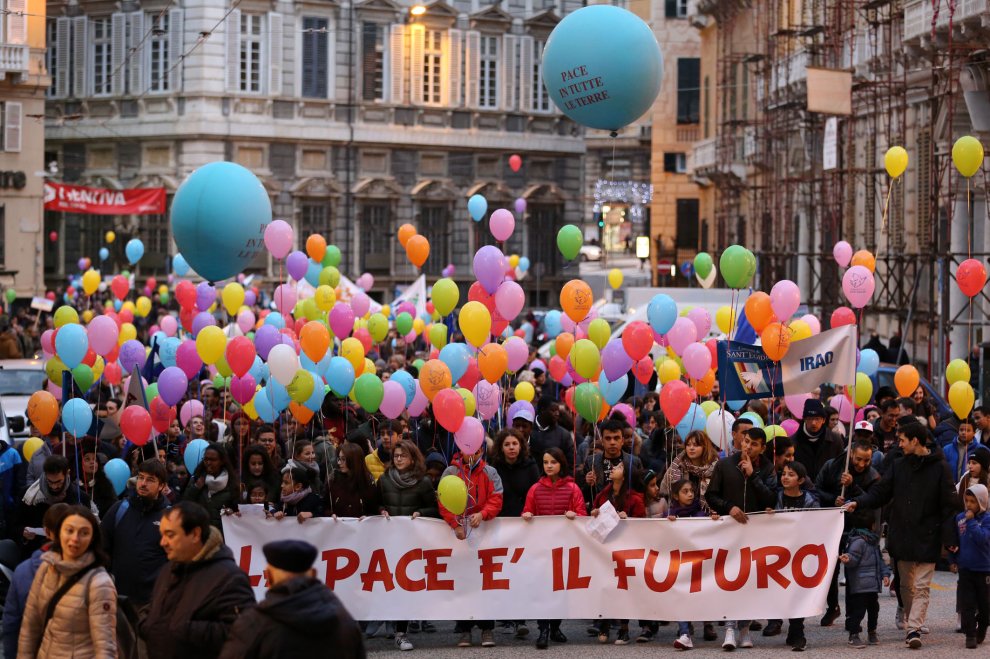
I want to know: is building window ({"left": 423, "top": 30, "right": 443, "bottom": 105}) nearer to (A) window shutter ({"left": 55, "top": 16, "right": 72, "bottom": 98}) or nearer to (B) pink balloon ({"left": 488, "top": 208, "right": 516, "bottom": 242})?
(A) window shutter ({"left": 55, "top": 16, "right": 72, "bottom": 98})

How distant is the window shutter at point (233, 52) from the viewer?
46875mm

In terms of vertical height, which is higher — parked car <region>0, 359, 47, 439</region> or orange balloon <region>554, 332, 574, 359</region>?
orange balloon <region>554, 332, 574, 359</region>

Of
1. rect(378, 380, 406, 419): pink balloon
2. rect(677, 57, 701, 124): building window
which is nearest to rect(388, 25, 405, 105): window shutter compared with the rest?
rect(677, 57, 701, 124): building window

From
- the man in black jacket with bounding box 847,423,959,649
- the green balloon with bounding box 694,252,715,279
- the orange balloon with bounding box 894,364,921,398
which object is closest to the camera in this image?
the man in black jacket with bounding box 847,423,959,649

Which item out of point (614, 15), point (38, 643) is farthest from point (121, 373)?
point (38, 643)

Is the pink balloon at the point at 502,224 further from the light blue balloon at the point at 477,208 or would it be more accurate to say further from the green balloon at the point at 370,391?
the light blue balloon at the point at 477,208

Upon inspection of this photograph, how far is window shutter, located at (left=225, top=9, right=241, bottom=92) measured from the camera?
154ft

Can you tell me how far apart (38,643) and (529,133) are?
1772 inches

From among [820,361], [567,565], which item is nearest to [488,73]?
[820,361]

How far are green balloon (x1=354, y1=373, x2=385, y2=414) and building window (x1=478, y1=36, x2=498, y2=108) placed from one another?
36.9 m

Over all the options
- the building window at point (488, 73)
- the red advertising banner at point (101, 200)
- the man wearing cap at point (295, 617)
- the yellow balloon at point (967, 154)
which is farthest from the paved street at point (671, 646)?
the building window at point (488, 73)

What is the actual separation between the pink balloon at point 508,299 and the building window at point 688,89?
137 ft

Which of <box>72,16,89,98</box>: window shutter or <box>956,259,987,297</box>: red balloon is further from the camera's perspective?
<box>72,16,89,98</box>: window shutter

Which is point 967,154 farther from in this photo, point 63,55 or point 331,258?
point 63,55
